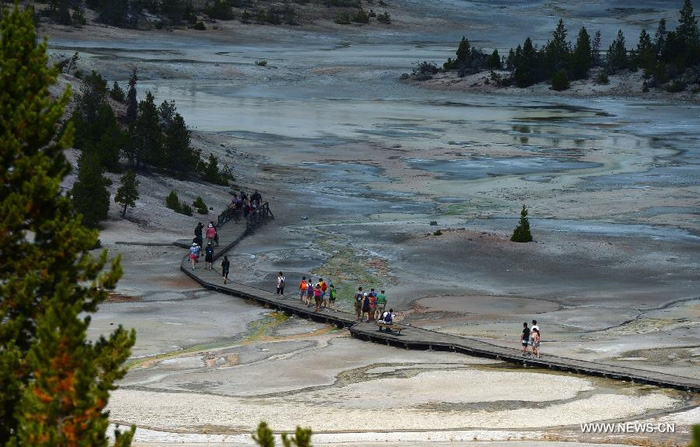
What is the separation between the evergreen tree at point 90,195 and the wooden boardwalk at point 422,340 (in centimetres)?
364

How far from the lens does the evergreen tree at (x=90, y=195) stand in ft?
121

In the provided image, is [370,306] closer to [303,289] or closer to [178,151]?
[303,289]

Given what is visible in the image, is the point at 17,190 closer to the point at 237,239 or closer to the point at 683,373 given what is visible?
the point at 683,373

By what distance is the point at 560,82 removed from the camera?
85.6 meters

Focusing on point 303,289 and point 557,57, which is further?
point 557,57

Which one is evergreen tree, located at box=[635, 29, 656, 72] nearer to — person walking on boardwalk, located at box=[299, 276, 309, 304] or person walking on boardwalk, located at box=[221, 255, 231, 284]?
person walking on boardwalk, located at box=[221, 255, 231, 284]

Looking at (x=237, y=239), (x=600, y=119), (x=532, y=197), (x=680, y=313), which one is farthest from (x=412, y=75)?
(x=680, y=313)

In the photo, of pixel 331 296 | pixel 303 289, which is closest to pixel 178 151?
pixel 303 289

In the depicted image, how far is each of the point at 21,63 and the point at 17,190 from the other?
1.15 metres

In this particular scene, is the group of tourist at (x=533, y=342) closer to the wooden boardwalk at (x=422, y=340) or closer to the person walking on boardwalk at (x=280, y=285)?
the wooden boardwalk at (x=422, y=340)

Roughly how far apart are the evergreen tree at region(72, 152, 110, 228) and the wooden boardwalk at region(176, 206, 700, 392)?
3.64 metres

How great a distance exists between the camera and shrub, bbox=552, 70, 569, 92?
8562cm

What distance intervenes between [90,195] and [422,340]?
46.5 feet

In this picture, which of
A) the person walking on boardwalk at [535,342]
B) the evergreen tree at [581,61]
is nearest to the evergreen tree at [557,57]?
the evergreen tree at [581,61]
